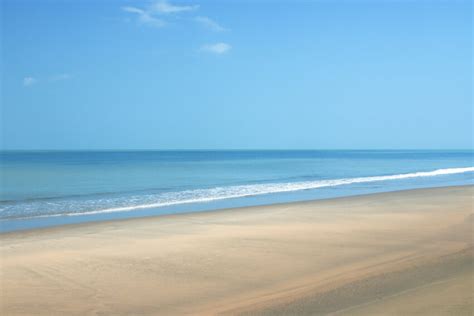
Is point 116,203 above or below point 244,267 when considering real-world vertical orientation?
below

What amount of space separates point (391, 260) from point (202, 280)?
3.34 meters

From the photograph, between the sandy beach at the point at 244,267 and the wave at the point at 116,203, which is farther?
the wave at the point at 116,203

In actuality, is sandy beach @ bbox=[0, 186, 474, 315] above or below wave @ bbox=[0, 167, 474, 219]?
above

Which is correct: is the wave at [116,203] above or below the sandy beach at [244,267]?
below

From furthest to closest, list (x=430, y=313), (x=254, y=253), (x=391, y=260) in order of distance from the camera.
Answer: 1. (x=254, y=253)
2. (x=391, y=260)
3. (x=430, y=313)

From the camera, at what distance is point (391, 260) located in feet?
28.3

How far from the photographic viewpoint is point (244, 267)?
26.9 ft

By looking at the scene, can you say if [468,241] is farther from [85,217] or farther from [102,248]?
[85,217]

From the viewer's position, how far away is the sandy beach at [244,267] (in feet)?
20.7

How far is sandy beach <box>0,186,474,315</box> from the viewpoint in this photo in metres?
6.30

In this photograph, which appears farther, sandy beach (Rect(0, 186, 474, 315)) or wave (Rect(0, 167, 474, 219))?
wave (Rect(0, 167, 474, 219))

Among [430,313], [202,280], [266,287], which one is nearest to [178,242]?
[202,280]

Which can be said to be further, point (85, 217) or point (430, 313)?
point (85, 217)

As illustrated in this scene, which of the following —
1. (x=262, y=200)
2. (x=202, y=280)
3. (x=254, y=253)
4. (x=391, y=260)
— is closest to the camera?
(x=202, y=280)
